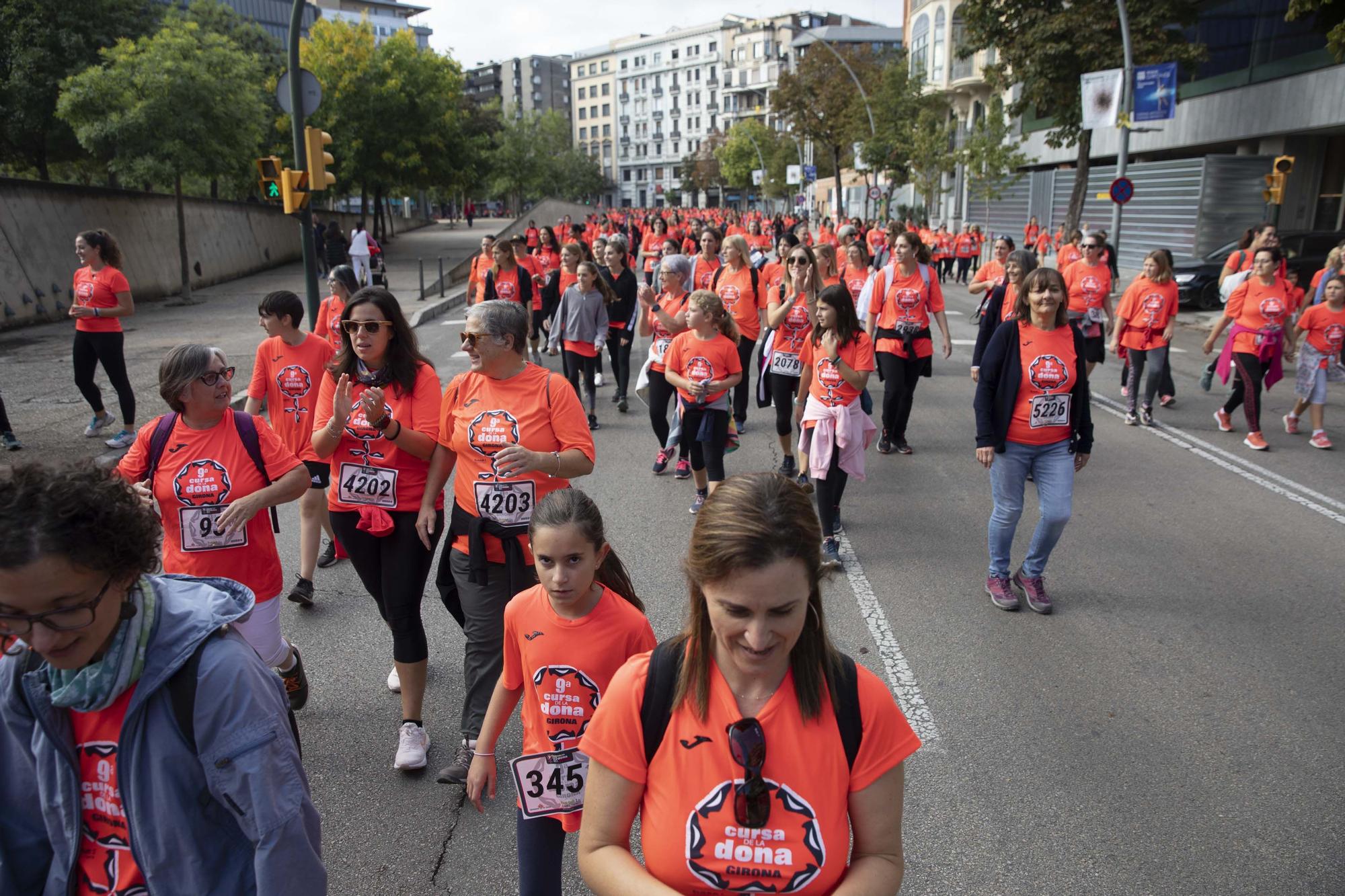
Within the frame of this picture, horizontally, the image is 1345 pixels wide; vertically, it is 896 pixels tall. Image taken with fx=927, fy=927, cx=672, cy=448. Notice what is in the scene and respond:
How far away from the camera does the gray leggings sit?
9.92m

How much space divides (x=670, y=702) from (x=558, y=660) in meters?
1.00

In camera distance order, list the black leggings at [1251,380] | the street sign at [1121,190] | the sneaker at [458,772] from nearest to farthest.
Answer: the sneaker at [458,772], the black leggings at [1251,380], the street sign at [1121,190]

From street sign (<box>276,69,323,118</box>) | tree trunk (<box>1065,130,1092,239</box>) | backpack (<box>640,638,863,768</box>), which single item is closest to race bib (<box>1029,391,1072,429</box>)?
backpack (<box>640,638,863,768</box>)

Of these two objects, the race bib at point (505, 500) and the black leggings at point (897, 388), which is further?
the black leggings at point (897, 388)

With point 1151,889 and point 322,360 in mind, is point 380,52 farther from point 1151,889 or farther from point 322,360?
point 1151,889

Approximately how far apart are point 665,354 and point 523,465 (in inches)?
150

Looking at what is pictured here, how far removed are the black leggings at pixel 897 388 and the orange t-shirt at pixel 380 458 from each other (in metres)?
5.55

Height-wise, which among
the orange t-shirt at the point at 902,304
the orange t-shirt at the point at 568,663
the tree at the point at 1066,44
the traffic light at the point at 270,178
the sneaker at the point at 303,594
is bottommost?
the sneaker at the point at 303,594

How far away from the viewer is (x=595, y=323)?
32.9 ft

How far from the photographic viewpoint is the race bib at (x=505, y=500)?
364cm

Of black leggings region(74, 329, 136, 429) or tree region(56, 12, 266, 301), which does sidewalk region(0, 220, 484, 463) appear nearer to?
black leggings region(74, 329, 136, 429)

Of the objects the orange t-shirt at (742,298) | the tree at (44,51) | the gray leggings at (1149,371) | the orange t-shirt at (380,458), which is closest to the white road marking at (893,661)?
the orange t-shirt at (380,458)

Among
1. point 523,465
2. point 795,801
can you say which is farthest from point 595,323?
point 795,801

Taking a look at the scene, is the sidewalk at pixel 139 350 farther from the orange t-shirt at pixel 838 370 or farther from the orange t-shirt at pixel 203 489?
the orange t-shirt at pixel 838 370
